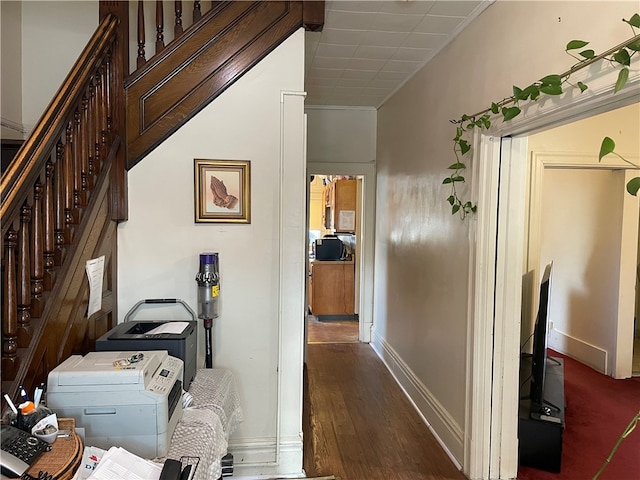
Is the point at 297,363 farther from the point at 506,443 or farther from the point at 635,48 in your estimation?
the point at 635,48

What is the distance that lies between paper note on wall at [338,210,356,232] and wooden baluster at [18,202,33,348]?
5032 mm

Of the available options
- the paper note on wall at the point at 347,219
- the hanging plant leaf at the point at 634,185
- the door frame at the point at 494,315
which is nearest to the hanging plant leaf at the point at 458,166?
the door frame at the point at 494,315

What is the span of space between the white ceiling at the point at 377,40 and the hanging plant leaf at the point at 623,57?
115 centimetres

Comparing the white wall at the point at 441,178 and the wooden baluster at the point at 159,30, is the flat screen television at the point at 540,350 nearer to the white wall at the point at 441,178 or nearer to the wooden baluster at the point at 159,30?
the white wall at the point at 441,178

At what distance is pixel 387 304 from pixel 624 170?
2504 millimetres

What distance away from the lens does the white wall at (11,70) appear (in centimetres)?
263

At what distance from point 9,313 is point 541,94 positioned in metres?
2.17

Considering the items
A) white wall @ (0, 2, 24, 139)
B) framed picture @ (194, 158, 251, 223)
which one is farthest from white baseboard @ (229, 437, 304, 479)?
white wall @ (0, 2, 24, 139)

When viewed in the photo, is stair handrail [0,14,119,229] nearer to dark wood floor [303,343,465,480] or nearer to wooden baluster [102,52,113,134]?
wooden baluster [102,52,113,134]

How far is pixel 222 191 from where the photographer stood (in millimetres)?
2287

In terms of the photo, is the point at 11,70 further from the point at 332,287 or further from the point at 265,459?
the point at 332,287

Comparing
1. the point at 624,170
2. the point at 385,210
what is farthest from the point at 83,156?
the point at 624,170

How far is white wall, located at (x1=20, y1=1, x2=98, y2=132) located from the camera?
2781 millimetres

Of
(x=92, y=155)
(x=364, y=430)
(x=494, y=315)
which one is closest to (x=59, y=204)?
(x=92, y=155)
